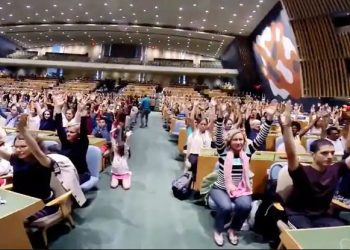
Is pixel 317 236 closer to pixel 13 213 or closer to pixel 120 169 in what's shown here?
pixel 13 213

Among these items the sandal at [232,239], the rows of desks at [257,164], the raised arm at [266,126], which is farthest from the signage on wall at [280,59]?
the sandal at [232,239]

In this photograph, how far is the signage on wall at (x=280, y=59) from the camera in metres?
14.2

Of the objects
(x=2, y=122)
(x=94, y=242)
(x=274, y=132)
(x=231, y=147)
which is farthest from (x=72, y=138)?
(x=274, y=132)

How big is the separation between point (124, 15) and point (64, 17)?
13.6 feet

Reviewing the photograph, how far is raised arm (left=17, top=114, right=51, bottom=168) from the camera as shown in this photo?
1968 millimetres

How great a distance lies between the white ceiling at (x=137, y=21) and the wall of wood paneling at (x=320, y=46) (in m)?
3.17

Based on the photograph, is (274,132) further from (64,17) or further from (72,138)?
(64,17)

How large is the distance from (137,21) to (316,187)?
20.9 metres

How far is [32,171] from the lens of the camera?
7.85 feet

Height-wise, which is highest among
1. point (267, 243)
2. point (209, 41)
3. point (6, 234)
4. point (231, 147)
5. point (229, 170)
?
point (209, 41)

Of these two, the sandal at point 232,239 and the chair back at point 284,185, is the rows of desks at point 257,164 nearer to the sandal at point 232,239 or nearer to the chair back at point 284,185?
the chair back at point 284,185

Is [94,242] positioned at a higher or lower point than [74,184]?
higher

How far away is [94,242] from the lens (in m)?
0.90

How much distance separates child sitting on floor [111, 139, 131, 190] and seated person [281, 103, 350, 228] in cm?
211
